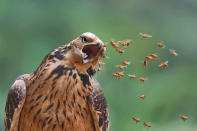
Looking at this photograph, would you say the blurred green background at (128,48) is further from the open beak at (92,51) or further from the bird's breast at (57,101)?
the open beak at (92,51)

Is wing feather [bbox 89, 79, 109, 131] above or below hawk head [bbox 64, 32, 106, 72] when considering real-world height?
below

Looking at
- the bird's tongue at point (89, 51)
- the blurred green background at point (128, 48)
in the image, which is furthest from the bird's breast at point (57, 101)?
the blurred green background at point (128, 48)

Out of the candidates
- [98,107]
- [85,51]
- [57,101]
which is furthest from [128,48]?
[85,51]

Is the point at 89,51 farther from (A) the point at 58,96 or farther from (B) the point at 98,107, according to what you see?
(B) the point at 98,107

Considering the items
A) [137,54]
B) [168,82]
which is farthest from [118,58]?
[168,82]

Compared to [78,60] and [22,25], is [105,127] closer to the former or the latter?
[78,60]

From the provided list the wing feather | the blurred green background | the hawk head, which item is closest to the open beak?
the hawk head

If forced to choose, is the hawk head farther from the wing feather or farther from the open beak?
the wing feather
